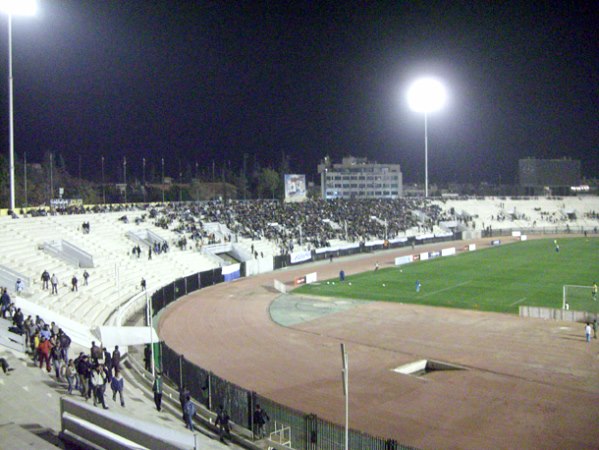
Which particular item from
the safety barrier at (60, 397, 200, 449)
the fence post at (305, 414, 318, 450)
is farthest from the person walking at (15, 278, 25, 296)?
the fence post at (305, 414, 318, 450)

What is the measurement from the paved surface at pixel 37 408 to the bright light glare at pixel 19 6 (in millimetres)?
25751

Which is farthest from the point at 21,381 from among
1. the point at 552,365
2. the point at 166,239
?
the point at 166,239

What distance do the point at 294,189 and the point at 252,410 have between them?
7364 cm

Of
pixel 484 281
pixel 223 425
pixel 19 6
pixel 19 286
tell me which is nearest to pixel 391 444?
pixel 223 425

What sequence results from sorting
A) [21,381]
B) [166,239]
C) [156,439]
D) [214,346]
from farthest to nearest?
[166,239], [214,346], [21,381], [156,439]

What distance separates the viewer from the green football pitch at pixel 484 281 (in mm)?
38875

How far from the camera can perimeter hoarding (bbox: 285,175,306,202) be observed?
8756cm

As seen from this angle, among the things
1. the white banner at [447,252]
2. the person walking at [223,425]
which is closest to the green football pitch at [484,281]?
the white banner at [447,252]

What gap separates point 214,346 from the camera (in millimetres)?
27984

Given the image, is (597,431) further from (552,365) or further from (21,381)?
(21,381)

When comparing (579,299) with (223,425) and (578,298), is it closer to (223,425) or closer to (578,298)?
(578,298)

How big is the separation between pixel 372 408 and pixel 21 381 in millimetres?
11050

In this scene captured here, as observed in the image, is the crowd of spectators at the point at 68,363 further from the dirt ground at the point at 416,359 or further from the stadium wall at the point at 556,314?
the stadium wall at the point at 556,314

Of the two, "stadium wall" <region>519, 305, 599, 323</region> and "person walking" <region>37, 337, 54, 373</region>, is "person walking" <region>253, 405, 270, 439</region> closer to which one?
"person walking" <region>37, 337, 54, 373</region>
